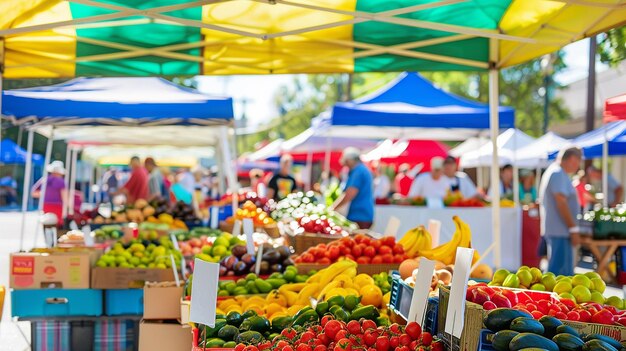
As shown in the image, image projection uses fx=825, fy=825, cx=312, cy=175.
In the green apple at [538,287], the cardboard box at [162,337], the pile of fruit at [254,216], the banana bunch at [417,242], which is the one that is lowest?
the cardboard box at [162,337]

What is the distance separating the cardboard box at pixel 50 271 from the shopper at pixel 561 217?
547cm

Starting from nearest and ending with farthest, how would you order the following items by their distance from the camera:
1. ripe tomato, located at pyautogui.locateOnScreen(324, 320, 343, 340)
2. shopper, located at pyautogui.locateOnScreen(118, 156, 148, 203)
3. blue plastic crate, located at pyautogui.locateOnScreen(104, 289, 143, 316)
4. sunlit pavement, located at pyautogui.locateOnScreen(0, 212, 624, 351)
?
1. ripe tomato, located at pyautogui.locateOnScreen(324, 320, 343, 340)
2. blue plastic crate, located at pyautogui.locateOnScreen(104, 289, 143, 316)
3. sunlit pavement, located at pyautogui.locateOnScreen(0, 212, 624, 351)
4. shopper, located at pyautogui.locateOnScreen(118, 156, 148, 203)

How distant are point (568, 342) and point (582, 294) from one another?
123cm

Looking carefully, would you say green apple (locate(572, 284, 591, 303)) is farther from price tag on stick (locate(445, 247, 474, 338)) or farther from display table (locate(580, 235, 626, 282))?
display table (locate(580, 235, 626, 282))

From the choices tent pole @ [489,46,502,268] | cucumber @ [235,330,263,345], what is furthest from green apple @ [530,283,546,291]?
tent pole @ [489,46,502,268]

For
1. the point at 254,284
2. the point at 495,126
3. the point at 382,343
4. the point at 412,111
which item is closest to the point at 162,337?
the point at 254,284

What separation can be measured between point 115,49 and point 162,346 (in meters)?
3.10

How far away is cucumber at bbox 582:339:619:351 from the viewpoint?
2.92 meters

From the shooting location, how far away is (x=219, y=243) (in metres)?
7.53

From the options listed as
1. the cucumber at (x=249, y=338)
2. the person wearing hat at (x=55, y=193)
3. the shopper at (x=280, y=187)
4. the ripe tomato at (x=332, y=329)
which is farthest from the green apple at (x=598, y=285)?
the person wearing hat at (x=55, y=193)

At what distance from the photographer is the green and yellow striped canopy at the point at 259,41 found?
261 inches

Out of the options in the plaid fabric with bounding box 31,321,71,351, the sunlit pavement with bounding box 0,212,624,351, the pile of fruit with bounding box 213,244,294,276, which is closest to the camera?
the pile of fruit with bounding box 213,244,294,276

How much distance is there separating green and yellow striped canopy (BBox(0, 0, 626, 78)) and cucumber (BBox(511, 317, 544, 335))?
3626 mm

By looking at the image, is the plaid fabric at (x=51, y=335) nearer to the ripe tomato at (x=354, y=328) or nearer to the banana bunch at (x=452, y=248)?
the banana bunch at (x=452, y=248)
